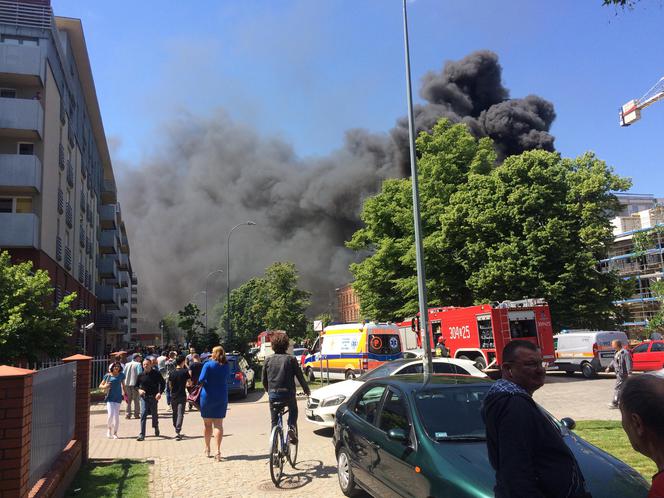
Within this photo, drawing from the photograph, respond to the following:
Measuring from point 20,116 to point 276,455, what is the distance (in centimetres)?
1836

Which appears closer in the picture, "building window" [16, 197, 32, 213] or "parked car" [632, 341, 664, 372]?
"parked car" [632, 341, 664, 372]

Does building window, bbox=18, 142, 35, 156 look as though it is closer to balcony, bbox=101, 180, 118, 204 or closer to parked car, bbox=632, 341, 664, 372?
balcony, bbox=101, 180, 118, 204

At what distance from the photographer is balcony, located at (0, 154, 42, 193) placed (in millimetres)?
18578

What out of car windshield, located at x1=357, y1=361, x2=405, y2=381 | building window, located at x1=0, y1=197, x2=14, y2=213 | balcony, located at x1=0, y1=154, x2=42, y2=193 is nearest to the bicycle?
car windshield, located at x1=357, y1=361, x2=405, y2=381

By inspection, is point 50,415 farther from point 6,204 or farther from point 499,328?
point 6,204

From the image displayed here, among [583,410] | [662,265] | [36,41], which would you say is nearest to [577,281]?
[583,410]

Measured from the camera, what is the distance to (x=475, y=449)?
12.1 ft

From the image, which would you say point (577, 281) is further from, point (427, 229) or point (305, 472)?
point (305, 472)

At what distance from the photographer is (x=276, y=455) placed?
5867mm

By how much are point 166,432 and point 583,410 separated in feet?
28.4

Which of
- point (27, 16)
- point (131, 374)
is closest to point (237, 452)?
point (131, 374)

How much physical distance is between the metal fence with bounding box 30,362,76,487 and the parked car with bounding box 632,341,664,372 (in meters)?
17.4

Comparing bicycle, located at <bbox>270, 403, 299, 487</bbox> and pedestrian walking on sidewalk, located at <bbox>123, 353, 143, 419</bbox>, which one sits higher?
pedestrian walking on sidewalk, located at <bbox>123, 353, 143, 419</bbox>

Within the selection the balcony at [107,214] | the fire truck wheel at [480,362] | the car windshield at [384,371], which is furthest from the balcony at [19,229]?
the balcony at [107,214]
